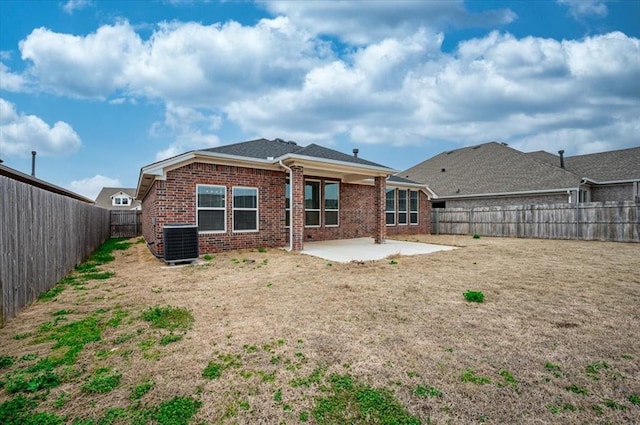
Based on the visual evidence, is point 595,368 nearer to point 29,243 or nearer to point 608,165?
point 29,243

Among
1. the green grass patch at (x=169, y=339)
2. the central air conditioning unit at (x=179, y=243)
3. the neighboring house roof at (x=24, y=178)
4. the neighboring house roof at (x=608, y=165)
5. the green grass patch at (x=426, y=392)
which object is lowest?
the green grass patch at (x=426, y=392)

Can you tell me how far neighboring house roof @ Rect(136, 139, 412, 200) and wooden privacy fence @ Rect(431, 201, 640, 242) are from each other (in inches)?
337

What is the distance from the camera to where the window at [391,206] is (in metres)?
17.1

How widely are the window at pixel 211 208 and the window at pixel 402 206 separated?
1083 cm

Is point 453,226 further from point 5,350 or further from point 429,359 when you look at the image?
point 5,350

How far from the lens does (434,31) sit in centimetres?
1105

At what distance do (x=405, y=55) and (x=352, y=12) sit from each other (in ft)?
13.9

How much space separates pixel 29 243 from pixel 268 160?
6.55m

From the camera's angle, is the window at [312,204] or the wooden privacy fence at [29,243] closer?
the wooden privacy fence at [29,243]

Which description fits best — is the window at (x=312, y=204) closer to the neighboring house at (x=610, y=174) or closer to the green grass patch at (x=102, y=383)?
the green grass patch at (x=102, y=383)

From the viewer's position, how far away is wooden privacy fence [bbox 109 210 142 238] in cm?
2089

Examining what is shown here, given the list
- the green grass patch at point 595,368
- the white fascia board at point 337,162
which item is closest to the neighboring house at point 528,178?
the white fascia board at point 337,162

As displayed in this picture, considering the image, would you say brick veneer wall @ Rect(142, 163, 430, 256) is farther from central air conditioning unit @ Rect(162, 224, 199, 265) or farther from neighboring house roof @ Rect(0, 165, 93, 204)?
neighboring house roof @ Rect(0, 165, 93, 204)

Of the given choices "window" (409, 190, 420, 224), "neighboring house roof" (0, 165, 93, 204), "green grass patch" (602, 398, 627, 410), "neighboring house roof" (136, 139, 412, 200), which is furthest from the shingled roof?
"green grass patch" (602, 398, 627, 410)
